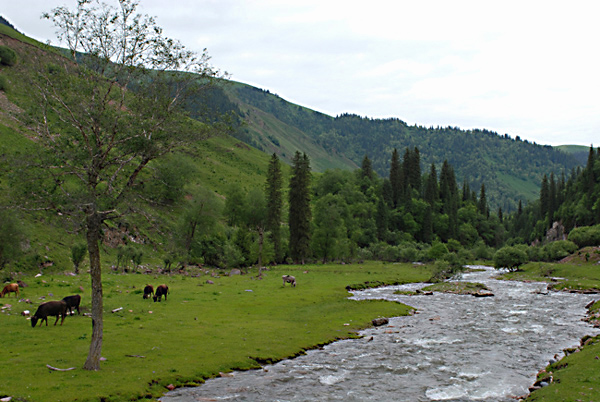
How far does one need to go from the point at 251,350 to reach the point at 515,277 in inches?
3148

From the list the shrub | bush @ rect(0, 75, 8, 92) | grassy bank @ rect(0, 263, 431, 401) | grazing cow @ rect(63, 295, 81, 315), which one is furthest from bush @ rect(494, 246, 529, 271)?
bush @ rect(0, 75, 8, 92)

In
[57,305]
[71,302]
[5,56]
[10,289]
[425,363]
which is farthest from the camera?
[5,56]

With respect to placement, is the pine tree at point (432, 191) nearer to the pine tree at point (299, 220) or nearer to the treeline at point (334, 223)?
the treeline at point (334, 223)

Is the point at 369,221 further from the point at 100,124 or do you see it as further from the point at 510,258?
the point at 100,124

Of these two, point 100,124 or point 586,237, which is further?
point 586,237

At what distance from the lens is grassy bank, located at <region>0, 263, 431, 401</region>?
63.8 feet

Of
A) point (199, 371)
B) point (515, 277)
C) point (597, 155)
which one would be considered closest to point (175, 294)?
point (199, 371)

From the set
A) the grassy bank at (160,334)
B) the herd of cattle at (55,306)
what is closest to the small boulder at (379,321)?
the grassy bank at (160,334)

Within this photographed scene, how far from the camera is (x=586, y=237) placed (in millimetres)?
119875

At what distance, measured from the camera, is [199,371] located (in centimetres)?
2277

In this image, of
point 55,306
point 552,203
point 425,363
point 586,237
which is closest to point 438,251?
point 586,237

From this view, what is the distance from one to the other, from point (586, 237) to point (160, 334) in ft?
430

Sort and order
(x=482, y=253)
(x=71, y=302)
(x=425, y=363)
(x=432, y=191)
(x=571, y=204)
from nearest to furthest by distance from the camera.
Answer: (x=425, y=363), (x=71, y=302), (x=482, y=253), (x=571, y=204), (x=432, y=191)

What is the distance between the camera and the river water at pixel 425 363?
2061 cm
